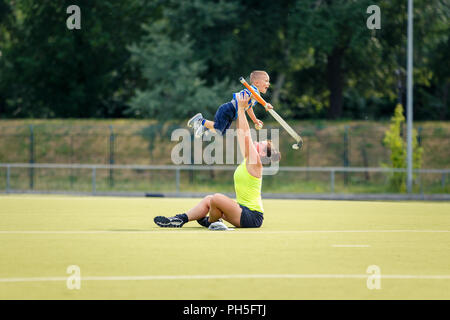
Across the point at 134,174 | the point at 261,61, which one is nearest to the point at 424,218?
the point at 134,174

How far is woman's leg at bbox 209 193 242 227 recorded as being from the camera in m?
13.6

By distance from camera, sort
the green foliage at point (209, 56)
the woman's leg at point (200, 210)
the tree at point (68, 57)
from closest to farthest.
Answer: the woman's leg at point (200, 210) → the green foliage at point (209, 56) → the tree at point (68, 57)

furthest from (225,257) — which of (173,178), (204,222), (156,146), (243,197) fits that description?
(156,146)

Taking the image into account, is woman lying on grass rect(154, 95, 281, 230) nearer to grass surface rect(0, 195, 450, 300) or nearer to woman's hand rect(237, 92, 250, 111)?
woman's hand rect(237, 92, 250, 111)

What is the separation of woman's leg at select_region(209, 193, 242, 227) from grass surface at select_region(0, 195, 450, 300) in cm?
37

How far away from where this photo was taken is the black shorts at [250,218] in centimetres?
1416

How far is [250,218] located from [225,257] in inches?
147

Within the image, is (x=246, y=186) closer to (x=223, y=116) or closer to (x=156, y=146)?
(x=223, y=116)

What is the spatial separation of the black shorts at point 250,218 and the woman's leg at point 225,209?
0.29 ft

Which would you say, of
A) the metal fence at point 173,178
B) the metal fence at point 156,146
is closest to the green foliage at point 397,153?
the metal fence at point 173,178

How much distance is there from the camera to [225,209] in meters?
13.8

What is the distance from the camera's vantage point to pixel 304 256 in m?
10.7

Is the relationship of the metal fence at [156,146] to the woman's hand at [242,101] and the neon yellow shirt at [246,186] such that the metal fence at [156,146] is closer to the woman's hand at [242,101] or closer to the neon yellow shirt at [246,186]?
the woman's hand at [242,101]
